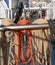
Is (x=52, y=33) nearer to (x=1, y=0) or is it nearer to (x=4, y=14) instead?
(x=4, y=14)

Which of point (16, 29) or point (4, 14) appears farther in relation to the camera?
point (4, 14)

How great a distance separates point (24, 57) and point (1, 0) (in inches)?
244

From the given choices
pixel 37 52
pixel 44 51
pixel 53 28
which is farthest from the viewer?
pixel 37 52

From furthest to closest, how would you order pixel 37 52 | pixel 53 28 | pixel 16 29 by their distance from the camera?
pixel 37 52 → pixel 53 28 → pixel 16 29

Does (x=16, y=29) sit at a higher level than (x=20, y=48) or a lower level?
higher

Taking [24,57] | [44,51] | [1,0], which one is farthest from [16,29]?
[1,0]

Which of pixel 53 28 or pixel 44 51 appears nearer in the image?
pixel 53 28

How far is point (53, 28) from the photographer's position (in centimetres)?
120

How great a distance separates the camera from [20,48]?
153cm

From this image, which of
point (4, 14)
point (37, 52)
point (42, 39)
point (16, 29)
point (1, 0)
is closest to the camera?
point (16, 29)

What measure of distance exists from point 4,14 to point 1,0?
814 millimetres

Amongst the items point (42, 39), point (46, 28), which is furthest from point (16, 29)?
point (42, 39)

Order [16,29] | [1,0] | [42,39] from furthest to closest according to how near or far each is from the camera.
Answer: [1,0] → [42,39] → [16,29]

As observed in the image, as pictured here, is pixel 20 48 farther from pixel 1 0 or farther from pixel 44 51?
pixel 1 0
